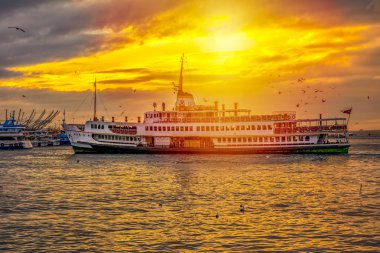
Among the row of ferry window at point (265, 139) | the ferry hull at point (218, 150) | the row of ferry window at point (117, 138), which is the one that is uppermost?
the row of ferry window at point (117, 138)

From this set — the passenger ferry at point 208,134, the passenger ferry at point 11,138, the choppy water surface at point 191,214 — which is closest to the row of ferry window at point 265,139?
the passenger ferry at point 208,134

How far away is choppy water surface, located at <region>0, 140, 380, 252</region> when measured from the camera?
25.7 meters

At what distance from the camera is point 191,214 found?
33.6m

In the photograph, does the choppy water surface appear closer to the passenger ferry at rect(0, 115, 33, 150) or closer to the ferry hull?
the ferry hull

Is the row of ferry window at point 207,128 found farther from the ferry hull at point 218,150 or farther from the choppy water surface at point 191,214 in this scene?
the choppy water surface at point 191,214

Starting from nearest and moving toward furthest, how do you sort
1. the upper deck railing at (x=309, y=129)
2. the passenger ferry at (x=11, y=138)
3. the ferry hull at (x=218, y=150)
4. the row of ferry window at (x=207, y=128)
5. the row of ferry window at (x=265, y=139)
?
1. the upper deck railing at (x=309, y=129)
2. the ferry hull at (x=218, y=150)
3. the row of ferry window at (x=265, y=139)
4. the row of ferry window at (x=207, y=128)
5. the passenger ferry at (x=11, y=138)

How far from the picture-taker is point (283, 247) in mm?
24656

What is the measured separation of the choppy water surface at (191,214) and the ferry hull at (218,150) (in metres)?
42.1

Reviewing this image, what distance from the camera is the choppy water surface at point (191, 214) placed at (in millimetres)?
25656

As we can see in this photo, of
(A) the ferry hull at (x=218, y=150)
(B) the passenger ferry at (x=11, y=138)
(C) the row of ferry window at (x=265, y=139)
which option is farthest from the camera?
(B) the passenger ferry at (x=11, y=138)

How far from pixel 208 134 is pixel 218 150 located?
4.01m

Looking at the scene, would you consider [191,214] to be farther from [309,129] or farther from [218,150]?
[309,129]

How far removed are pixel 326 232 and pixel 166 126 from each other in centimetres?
8120

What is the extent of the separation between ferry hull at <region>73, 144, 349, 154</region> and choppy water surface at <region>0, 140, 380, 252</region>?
42061 mm
